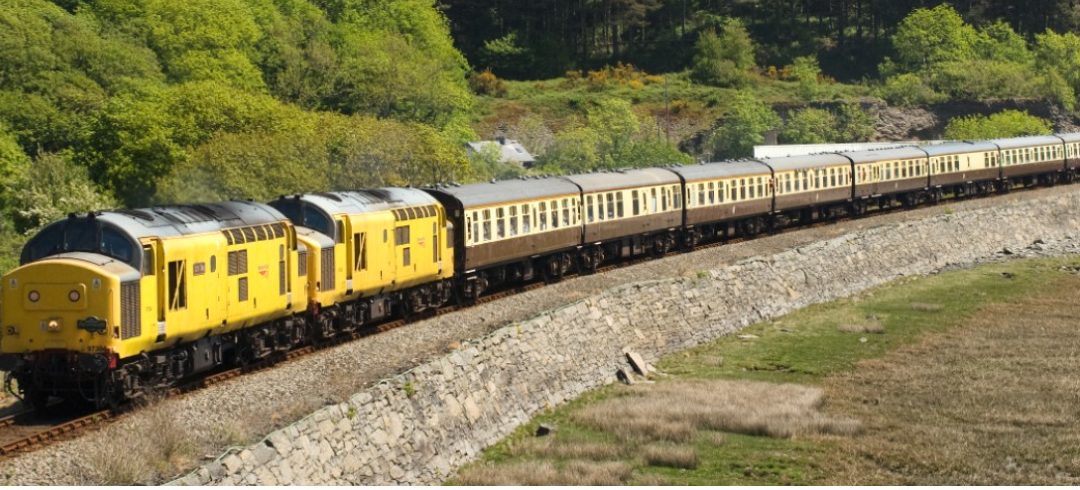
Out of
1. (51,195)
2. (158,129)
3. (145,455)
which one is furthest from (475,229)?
(158,129)

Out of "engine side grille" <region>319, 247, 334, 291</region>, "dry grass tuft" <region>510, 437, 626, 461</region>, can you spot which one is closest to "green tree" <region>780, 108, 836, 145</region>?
"engine side grille" <region>319, 247, 334, 291</region>

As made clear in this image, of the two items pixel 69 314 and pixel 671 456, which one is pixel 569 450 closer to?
pixel 671 456

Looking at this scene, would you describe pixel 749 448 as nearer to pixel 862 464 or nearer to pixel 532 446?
pixel 862 464

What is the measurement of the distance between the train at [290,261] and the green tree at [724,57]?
84202 mm

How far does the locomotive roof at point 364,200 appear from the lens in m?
33.5

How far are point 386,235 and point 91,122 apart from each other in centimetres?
4078

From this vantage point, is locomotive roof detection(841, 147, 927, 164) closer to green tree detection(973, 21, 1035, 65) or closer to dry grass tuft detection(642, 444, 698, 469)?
dry grass tuft detection(642, 444, 698, 469)

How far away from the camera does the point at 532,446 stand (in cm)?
3081

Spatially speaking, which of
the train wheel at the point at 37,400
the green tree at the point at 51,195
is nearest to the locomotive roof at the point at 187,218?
the train wheel at the point at 37,400

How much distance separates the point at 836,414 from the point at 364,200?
1180 centimetres

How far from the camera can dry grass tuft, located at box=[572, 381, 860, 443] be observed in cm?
3281

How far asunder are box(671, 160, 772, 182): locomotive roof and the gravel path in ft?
51.5

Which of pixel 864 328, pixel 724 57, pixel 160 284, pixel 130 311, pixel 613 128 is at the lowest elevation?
pixel 864 328

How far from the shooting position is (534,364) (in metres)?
35.1
